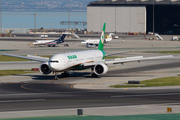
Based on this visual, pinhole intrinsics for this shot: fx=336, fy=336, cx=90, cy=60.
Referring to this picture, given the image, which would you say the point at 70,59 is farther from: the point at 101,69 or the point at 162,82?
the point at 162,82

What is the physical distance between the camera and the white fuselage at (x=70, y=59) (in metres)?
49.9

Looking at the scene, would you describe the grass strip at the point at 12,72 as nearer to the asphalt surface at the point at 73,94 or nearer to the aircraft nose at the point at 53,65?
the asphalt surface at the point at 73,94

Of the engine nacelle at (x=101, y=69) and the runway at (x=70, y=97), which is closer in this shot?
the runway at (x=70, y=97)

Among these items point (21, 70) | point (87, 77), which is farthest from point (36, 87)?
point (21, 70)

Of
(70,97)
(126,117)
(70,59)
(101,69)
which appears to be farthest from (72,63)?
(126,117)

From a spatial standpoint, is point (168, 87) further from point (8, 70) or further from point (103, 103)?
point (8, 70)

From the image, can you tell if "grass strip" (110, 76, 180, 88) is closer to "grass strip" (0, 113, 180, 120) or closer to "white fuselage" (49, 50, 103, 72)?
"white fuselage" (49, 50, 103, 72)

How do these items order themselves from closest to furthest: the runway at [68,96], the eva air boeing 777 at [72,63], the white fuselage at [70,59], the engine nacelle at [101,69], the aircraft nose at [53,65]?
1. the runway at [68,96]
2. the aircraft nose at [53,65]
3. the white fuselage at [70,59]
4. the eva air boeing 777 at [72,63]
5. the engine nacelle at [101,69]

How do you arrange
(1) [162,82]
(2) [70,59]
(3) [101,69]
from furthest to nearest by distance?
(3) [101,69]
(2) [70,59]
(1) [162,82]

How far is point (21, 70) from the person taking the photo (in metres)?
64.7

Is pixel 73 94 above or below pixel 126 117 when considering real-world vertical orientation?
above

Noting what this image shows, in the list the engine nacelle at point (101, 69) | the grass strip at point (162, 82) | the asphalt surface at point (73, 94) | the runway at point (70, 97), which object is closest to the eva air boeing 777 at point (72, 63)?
the engine nacelle at point (101, 69)

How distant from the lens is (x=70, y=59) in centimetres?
5203

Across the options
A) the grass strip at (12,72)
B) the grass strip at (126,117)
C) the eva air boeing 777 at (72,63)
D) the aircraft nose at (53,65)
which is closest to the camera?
the grass strip at (126,117)
